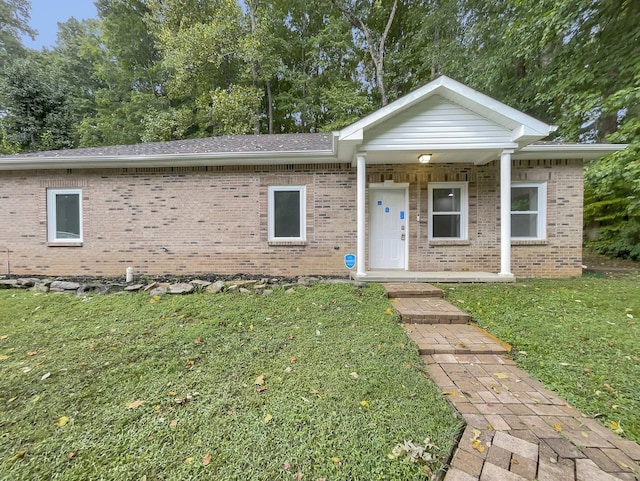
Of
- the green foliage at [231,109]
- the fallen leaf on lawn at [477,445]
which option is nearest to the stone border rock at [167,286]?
the fallen leaf on lawn at [477,445]

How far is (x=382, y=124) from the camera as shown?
5.86 m

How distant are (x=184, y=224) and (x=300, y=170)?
321 centimetres

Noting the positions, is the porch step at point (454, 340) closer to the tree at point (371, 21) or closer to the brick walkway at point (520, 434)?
the brick walkway at point (520, 434)

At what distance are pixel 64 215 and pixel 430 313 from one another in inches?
350

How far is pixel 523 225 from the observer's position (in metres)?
6.89

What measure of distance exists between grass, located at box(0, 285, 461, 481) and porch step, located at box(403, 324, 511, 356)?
0.70 ft

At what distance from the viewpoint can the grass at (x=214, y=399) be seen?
1.71 m

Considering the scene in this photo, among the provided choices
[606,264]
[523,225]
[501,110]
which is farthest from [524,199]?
[606,264]

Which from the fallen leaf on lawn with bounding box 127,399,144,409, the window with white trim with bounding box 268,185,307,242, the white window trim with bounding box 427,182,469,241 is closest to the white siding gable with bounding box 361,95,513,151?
the white window trim with bounding box 427,182,469,241

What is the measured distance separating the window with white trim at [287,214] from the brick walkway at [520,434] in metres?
4.72

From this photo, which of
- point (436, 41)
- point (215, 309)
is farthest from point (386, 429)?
point (436, 41)

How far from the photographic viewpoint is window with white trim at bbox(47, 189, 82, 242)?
713cm

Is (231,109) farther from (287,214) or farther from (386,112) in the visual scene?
(386,112)

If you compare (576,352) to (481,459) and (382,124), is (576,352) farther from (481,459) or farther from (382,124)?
(382,124)
